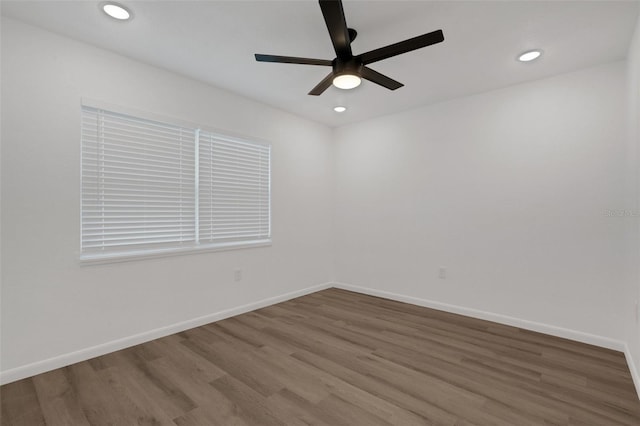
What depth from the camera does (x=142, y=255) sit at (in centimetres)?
282

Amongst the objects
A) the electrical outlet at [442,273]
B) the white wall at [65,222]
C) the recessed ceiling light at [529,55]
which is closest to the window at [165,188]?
the white wall at [65,222]

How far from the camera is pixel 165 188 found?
300 centimetres

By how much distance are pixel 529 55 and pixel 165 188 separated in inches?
137

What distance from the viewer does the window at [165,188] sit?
2.58 metres

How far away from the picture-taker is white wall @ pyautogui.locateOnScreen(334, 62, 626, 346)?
277cm

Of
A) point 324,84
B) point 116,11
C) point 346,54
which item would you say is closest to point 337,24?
point 346,54

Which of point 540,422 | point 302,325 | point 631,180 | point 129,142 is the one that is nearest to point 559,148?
point 631,180

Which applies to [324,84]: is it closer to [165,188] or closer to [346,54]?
[346,54]

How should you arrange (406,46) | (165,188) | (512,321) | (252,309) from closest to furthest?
(406,46) → (165,188) → (512,321) → (252,309)

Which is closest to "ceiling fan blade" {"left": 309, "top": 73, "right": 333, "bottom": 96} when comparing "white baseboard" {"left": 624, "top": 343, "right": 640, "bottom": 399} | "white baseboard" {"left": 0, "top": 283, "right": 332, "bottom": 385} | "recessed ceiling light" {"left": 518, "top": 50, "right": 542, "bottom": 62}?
"recessed ceiling light" {"left": 518, "top": 50, "right": 542, "bottom": 62}

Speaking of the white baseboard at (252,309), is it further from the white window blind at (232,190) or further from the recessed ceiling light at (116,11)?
the recessed ceiling light at (116,11)

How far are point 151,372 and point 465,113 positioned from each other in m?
3.97

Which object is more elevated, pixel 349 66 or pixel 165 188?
pixel 349 66

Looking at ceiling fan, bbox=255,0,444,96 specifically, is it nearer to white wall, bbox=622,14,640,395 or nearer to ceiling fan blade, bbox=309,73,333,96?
ceiling fan blade, bbox=309,73,333,96
